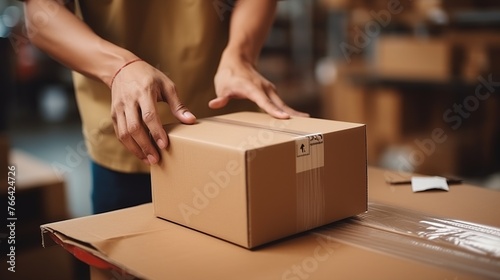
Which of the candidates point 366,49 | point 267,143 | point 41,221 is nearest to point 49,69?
point 366,49

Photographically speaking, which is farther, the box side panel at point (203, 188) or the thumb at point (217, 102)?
the thumb at point (217, 102)

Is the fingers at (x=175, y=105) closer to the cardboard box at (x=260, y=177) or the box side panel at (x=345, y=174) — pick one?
the cardboard box at (x=260, y=177)

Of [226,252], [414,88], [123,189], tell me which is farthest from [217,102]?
[414,88]

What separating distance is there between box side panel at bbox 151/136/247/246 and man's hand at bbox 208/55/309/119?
9.8 inches

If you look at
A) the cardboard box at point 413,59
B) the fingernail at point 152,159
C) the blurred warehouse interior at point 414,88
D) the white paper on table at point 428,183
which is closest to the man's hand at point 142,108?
the fingernail at point 152,159

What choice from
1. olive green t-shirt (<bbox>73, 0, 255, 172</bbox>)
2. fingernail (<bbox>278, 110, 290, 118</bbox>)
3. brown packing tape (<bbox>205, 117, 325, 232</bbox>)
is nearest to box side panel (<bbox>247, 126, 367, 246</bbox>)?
brown packing tape (<bbox>205, 117, 325, 232</bbox>)

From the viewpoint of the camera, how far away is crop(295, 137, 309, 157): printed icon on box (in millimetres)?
962

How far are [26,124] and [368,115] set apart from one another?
327cm

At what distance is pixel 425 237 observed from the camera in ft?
3.20

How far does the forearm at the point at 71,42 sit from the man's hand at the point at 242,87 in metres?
0.21

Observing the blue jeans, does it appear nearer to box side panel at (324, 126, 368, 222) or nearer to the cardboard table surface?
the cardboard table surface

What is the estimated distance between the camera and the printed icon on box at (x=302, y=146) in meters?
0.96

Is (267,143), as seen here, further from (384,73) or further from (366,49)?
(366,49)

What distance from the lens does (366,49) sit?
4547 millimetres
